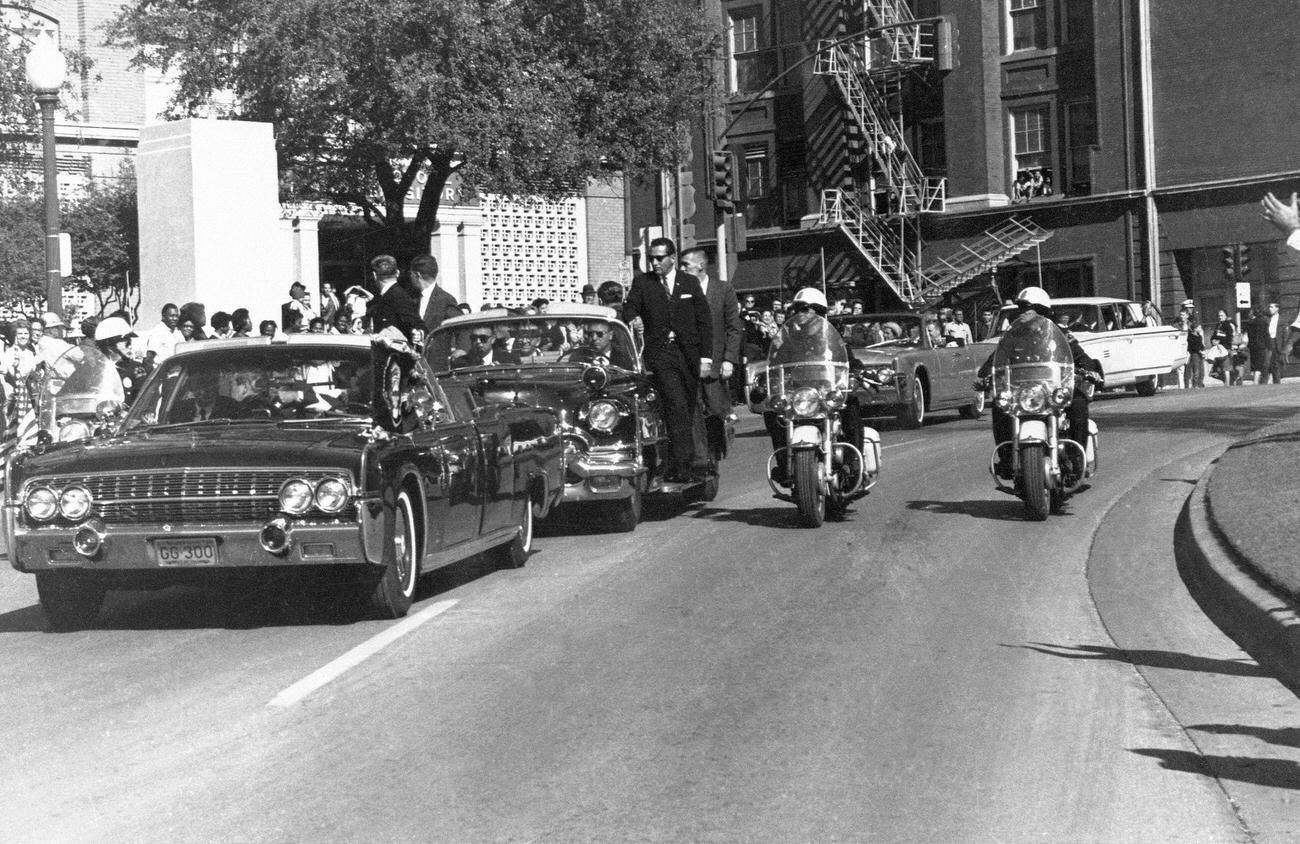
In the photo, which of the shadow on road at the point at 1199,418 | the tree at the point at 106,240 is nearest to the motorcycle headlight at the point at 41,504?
the shadow on road at the point at 1199,418

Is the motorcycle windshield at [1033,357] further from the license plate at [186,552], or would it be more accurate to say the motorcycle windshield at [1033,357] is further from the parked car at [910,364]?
the parked car at [910,364]

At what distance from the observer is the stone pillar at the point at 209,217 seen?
2131 cm

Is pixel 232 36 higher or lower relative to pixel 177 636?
higher

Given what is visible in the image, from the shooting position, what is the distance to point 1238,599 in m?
9.54

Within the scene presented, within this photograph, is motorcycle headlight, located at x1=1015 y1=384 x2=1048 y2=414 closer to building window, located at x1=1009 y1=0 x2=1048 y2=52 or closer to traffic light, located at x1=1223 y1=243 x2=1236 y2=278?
traffic light, located at x1=1223 y1=243 x2=1236 y2=278

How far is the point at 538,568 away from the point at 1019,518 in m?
4.21

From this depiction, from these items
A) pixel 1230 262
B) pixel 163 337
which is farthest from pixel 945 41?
pixel 163 337

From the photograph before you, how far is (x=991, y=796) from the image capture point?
236 inches

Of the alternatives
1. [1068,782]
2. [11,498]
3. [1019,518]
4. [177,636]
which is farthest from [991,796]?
→ [1019,518]

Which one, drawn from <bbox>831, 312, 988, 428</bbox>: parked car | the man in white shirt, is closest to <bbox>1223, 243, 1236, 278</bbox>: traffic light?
<bbox>831, 312, 988, 428</bbox>: parked car

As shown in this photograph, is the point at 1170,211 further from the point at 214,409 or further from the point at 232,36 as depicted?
the point at 214,409

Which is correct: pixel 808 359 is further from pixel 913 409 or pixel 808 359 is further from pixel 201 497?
pixel 913 409

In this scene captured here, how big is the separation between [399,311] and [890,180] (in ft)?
109

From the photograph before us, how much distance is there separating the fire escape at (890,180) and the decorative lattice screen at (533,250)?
22.5 ft
